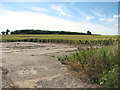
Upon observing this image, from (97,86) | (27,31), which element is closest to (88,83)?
(97,86)

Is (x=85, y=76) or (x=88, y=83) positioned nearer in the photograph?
(x=88, y=83)

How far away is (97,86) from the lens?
2.76 metres

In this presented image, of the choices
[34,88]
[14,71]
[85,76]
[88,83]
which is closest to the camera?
[34,88]

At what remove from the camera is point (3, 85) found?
2.77 meters

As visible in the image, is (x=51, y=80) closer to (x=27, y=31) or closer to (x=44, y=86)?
(x=44, y=86)

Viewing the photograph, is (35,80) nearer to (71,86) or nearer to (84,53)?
(71,86)

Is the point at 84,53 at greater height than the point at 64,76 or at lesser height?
greater

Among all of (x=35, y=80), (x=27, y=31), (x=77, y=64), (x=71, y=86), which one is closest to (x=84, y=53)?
(x=77, y=64)

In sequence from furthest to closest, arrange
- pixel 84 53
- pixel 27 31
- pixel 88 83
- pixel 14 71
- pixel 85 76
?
pixel 27 31
pixel 84 53
pixel 14 71
pixel 85 76
pixel 88 83

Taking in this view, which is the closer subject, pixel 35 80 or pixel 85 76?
pixel 35 80

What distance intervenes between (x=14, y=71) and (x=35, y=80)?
0.97 metres

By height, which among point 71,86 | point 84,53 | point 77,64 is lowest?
point 71,86

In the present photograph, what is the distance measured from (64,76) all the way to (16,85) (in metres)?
1.23

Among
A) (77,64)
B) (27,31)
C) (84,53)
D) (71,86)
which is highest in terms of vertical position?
(27,31)
